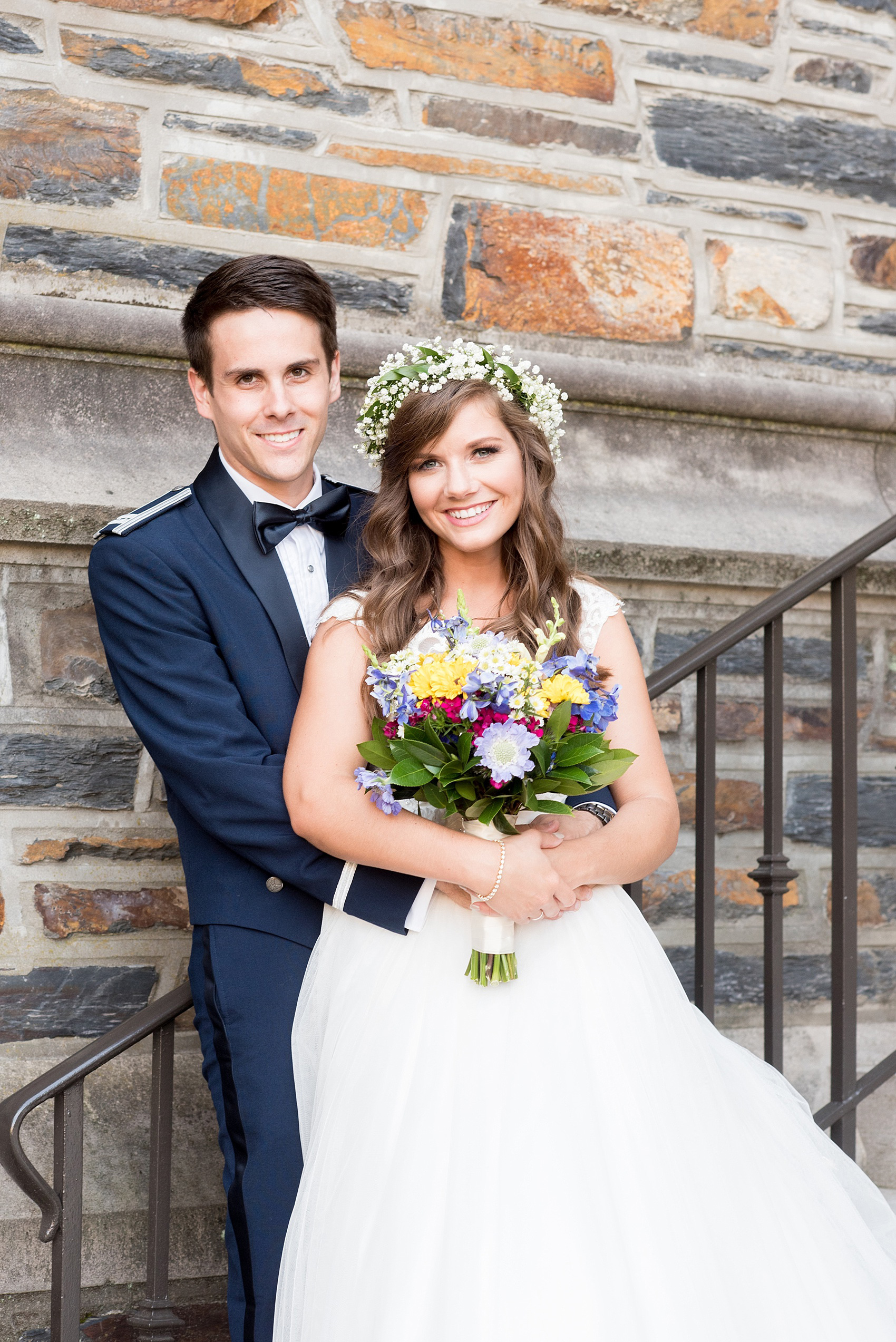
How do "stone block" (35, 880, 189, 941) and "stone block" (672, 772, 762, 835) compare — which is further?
"stone block" (672, 772, 762, 835)

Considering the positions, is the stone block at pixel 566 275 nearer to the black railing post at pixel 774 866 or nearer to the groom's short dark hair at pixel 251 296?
the groom's short dark hair at pixel 251 296

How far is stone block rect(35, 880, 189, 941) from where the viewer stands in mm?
2570

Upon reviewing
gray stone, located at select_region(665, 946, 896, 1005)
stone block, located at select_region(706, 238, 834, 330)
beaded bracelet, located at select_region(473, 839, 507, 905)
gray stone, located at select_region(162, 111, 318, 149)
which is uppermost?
gray stone, located at select_region(162, 111, 318, 149)

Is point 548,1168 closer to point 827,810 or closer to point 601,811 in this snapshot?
point 601,811

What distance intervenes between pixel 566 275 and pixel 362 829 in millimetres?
1854

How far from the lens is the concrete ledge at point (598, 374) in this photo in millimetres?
2654

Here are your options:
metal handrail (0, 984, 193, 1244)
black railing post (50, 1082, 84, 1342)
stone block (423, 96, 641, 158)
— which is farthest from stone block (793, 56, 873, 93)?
black railing post (50, 1082, 84, 1342)

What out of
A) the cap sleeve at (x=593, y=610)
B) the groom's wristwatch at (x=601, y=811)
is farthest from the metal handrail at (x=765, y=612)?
the groom's wristwatch at (x=601, y=811)

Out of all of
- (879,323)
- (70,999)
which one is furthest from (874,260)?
(70,999)

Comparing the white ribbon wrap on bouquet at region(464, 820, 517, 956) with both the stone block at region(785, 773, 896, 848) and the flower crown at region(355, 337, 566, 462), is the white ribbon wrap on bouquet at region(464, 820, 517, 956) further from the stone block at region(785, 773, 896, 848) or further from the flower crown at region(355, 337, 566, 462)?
the stone block at region(785, 773, 896, 848)

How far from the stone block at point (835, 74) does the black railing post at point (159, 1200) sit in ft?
9.57

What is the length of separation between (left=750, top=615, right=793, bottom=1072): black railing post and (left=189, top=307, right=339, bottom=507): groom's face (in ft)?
3.30

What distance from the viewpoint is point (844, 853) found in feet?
8.30

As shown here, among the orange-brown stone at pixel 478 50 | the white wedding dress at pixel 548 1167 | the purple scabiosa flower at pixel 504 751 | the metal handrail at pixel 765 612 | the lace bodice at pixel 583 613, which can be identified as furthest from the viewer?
the orange-brown stone at pixel 478 50
